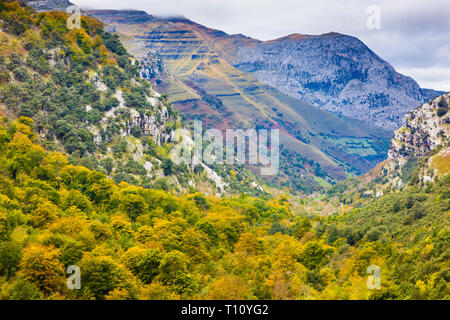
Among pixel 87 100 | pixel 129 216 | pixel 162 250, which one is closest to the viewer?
pixel 162 250

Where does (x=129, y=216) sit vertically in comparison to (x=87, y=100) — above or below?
below

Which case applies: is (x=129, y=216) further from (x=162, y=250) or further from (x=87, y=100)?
(x=87, y=100)

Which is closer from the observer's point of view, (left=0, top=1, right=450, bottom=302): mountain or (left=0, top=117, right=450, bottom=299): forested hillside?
(left=0, top=117, right=450, bottom=299): forested hillside

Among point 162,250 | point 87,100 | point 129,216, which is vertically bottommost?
point 162,250

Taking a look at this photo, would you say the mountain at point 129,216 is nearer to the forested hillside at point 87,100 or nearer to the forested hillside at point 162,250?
the forested hillside at point 162,250

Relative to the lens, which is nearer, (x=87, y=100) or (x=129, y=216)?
(x=129, y=216)

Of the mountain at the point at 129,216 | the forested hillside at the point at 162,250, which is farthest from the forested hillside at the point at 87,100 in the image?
the forested hillside at the point at 162,250

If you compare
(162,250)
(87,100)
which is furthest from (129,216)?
(87,100)

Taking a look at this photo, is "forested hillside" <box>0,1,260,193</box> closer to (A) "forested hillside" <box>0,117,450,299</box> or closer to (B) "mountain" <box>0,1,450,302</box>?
(B) "mountain" <box>0,1,450,302</box>

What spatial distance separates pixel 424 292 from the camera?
139 ft

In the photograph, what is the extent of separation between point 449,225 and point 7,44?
435 ft

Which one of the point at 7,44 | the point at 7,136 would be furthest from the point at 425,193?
the point at 7,44

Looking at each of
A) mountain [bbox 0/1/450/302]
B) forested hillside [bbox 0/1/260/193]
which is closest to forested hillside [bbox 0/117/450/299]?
mountain [bbox 0/1/450/302]
